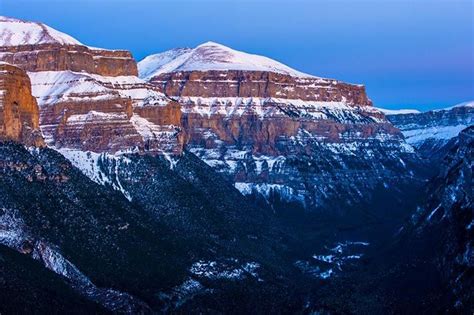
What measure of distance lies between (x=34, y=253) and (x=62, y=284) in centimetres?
1395

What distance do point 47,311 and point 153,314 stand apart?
31.8 meters

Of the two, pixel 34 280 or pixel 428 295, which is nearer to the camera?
pixel 34 280

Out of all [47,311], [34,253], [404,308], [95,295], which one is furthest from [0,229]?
[404,308]

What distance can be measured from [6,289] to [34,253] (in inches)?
1162

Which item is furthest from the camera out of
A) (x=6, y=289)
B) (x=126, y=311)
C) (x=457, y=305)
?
(x=126, y=311)

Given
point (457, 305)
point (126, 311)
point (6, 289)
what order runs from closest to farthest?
point (6, 289) < point (457, 305) < point (126, 311)

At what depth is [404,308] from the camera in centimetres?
19875

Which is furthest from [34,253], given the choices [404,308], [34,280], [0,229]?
[404,308]

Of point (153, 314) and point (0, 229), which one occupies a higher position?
point (0, 229)

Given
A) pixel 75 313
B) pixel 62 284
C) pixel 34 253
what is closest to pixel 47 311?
pixel 75 313

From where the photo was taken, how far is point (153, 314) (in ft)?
652

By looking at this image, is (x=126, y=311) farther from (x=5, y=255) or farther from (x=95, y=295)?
(x=5, y=255)

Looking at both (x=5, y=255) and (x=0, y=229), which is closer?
(x=5, y=255)

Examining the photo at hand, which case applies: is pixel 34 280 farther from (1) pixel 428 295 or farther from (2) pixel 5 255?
(1) pixel 428 295
